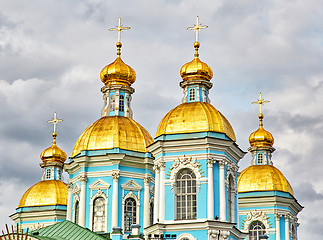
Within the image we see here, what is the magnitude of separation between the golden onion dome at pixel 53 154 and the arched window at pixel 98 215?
1281 centimetres

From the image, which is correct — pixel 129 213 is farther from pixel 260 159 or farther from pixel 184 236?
pixel 260 159

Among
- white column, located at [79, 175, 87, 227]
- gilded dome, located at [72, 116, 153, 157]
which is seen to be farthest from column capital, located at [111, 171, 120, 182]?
white column, located at [79, 175, 87, 227]

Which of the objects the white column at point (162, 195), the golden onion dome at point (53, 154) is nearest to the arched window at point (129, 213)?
the white column at point (162, 195)

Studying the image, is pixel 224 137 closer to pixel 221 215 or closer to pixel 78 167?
pixel 221 215

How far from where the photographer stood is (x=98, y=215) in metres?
46.0

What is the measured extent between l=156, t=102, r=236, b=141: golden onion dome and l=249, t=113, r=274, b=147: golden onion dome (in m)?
16.3

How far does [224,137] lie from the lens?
41.7m

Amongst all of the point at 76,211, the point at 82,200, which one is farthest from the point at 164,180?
the point at 76,211

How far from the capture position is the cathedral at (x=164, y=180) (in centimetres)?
4034

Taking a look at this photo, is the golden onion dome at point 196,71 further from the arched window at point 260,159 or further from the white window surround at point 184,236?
the arched window at point 260,159

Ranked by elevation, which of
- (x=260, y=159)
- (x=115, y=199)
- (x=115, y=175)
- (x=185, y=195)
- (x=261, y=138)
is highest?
(x=261, y=138)

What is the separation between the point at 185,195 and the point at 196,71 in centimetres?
697

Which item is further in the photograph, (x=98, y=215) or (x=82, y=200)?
(x=82, y=200)

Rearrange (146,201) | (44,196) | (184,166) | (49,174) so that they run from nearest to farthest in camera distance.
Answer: (184,166)
(146,201)
(44,196)
(49,174)
